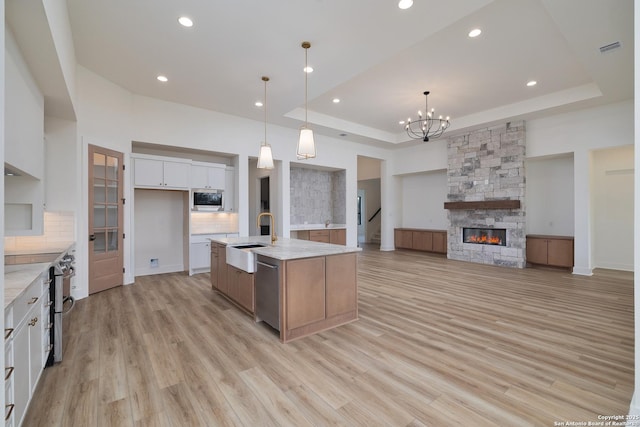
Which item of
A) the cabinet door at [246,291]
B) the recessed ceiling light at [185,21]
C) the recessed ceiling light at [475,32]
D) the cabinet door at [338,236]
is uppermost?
the recessed ceiling light at [475,32]

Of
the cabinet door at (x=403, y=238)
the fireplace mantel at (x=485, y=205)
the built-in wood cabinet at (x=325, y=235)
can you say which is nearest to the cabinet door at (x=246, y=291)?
the built-in wood cabinet at (x=325, y=235)

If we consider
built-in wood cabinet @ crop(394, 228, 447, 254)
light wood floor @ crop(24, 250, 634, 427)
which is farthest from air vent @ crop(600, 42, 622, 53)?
built-in wood cabinet @ crop(394, 228, 447, 254)

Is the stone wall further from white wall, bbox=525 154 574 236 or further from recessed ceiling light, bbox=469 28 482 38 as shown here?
recessed ceiling light, bbox=469 28 482 38

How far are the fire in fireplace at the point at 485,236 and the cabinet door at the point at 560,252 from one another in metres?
0.87

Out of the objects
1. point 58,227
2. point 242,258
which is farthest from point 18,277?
point 58,227

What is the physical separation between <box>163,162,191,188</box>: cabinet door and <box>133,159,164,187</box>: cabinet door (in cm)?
9

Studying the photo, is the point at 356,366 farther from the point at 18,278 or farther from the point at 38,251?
the point at 38,251

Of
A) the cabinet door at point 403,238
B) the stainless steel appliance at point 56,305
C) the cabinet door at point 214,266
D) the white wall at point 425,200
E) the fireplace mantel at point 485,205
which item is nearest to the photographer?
the stainless steel appliance at point 56,305

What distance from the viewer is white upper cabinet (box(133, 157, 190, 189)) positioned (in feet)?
17.5

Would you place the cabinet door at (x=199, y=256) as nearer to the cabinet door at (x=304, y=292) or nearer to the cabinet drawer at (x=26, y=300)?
the cabinet door at (x=304, y=292)

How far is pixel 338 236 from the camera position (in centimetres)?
856

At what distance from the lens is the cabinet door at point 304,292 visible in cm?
293

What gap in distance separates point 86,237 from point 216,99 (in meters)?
3.20

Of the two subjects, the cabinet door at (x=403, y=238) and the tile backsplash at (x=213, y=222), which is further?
the cabinet door at (x=403, y=238)
